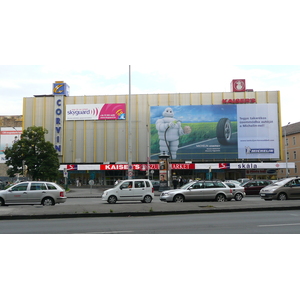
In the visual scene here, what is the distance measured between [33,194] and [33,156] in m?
19.2

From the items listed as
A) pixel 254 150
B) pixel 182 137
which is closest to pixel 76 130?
pixel 182 137

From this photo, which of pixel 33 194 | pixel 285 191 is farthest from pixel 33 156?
pixel 285 191

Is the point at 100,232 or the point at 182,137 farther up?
the point at 182,137

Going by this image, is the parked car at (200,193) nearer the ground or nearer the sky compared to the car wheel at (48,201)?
nearer the sky

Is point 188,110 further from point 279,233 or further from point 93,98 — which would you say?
point 279,233

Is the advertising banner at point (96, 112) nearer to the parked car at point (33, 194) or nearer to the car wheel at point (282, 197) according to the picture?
the parked car at point (33, 194)

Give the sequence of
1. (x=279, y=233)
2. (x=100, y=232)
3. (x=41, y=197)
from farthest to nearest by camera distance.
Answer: (x=41, y=197)
(x=100, y=232)
(x=279, y=233)

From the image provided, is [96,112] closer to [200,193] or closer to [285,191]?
[200,193]

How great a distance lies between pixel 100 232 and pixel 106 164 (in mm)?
50526

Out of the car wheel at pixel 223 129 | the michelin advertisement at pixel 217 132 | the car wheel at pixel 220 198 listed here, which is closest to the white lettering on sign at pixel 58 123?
the michelin advertisement at pixel 217 132

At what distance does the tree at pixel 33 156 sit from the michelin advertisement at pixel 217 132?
26104mm

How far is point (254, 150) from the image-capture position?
5991 centimetres

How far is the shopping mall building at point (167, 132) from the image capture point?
2366 inches

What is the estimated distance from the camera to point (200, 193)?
800 inches
